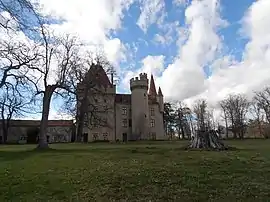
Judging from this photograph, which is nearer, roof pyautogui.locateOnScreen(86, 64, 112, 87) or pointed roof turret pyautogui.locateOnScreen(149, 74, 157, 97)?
roof pyautogui.locateOnScreen(86, 64, 112, 87)

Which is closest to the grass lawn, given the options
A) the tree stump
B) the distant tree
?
the tree stump

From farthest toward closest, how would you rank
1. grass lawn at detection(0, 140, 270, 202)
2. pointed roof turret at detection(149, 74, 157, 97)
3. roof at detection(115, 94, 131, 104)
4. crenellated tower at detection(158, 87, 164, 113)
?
pointed roof turret at detection(149, 74, 157, 97)
crenellated tower at detection(158, 87, 164, 113)
roof at detection(115, 94, 131, 104)
grass lawn at detection(0, 140, 270, 202)

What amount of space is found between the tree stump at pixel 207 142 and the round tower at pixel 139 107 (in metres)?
40.9

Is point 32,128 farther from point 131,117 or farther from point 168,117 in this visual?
point 168,117

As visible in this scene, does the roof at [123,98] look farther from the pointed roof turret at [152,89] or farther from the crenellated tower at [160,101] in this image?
the pointed roof turret at [152,89]

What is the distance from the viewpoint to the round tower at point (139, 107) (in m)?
66.8

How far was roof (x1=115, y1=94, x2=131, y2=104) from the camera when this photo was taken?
70787mm

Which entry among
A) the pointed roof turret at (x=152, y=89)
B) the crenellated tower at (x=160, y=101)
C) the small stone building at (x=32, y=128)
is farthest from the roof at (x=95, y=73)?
the pointed roof turret at (x=152, y=89)

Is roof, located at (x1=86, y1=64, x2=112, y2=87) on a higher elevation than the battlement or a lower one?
lower

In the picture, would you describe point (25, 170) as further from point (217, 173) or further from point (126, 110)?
point (126, 110)

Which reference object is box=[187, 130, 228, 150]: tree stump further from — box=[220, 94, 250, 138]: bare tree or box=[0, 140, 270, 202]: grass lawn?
box=[220, 94, 250, 138]: bare tree

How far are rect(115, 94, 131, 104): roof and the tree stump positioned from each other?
45.6 meters

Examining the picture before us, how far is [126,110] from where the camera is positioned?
7031 cm

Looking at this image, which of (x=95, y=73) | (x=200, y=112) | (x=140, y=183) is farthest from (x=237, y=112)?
(x=140, y=183)
